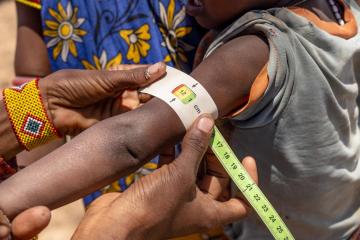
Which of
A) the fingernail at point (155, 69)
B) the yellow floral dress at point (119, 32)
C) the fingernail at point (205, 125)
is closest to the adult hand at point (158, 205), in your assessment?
the fingernail at point (205, 125)

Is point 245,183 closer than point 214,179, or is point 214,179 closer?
point 245,183

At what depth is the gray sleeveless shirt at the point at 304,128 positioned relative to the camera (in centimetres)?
166

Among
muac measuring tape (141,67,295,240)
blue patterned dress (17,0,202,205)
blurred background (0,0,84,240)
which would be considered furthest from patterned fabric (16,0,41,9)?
blurred background (0,0,84,240)

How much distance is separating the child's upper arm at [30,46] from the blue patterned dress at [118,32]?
97 millimetres

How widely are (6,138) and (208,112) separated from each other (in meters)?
0.66

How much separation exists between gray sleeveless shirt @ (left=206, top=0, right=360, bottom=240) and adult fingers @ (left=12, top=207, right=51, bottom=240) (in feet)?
1.84

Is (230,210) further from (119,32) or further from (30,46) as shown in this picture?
(30,46)

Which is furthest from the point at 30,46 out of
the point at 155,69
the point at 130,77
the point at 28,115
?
the point at 155,69

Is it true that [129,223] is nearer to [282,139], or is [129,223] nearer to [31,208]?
[31,208]

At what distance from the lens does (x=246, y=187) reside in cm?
160

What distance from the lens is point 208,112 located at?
5.17 feet

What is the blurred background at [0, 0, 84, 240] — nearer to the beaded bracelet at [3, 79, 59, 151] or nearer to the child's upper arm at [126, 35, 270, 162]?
the beaded bracelet at [3, 79, 59, 151]

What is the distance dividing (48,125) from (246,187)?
0.65 metres

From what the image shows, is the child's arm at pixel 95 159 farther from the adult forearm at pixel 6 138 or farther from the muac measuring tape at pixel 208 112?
the adult forearm at pixel 6 138
